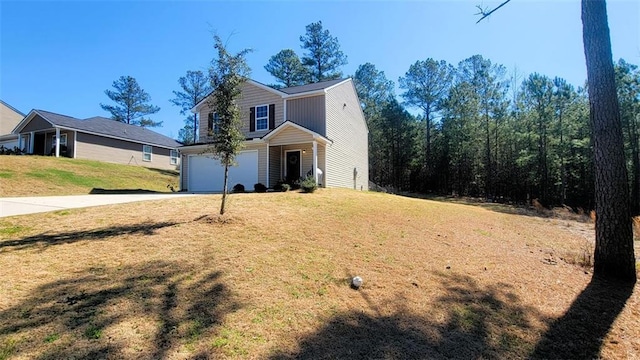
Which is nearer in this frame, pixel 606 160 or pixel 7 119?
pixel 606 160

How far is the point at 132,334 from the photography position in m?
3.12

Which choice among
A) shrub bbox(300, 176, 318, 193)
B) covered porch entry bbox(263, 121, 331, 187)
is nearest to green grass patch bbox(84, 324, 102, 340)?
shrub bbox(300, 176, 318, 193)

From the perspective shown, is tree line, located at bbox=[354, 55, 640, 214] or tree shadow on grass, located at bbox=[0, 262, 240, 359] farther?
tree line, located at bbox=[354, 55, 640, 214]

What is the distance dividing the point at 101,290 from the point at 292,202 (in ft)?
23.6

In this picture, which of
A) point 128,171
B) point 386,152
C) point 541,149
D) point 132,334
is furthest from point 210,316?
point 386,152

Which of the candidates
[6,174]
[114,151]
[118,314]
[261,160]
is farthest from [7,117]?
[118,314]

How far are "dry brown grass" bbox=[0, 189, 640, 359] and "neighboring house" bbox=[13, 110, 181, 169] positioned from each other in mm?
19213

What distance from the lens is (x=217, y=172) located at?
17625 millimetres

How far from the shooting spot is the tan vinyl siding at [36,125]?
970 inches

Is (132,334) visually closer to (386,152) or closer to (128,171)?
(128,171)

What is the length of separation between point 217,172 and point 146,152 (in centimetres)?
1656

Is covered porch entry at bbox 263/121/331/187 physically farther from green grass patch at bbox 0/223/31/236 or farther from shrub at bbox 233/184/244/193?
green grass patch at bbox 0/223/31/236

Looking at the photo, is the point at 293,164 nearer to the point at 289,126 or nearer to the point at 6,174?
the point at 289,126

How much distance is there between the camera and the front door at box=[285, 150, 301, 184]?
17.4 metres
